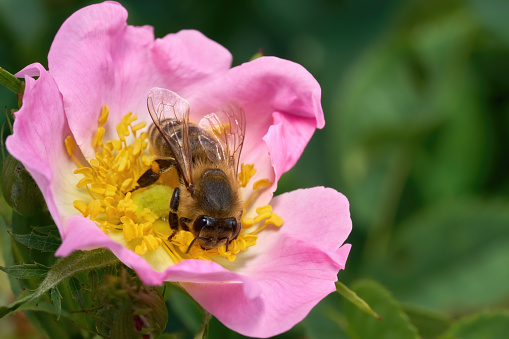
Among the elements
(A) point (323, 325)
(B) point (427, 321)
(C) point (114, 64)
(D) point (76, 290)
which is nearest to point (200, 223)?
(D) point (76, 290)

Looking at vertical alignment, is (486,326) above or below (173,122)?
below

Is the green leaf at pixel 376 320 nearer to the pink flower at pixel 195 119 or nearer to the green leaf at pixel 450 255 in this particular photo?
the pink flower at pixel 195 119

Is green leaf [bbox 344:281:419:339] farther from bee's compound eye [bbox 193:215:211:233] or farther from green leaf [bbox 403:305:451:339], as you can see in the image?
bee's compound eye [bbox 193:215:211:233]

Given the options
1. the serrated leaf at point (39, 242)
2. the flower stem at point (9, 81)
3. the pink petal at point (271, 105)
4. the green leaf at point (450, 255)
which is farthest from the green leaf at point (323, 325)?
the flower stem at point (9, 81)

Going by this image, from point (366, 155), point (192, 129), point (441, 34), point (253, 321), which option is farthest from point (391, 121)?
point (253, 321)

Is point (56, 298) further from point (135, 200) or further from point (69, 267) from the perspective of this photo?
point (135, 200)

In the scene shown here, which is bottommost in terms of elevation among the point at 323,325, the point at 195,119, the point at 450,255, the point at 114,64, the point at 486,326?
the point at 450,255
